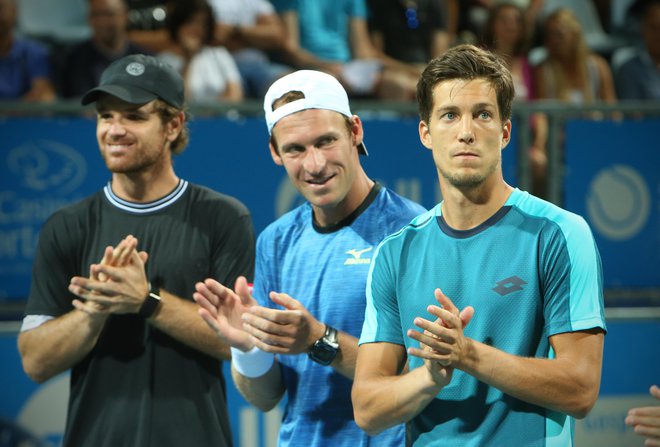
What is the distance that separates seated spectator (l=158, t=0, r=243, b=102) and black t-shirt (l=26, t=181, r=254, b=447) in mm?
3488

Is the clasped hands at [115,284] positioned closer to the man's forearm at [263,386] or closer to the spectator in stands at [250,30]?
the man's forearm at [263,386]

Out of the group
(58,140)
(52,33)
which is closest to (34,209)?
(58,140)

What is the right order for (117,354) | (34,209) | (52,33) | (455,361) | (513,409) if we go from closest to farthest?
1. (455,361)
2. (513,409)
3. (117,354)
4. (34,209)
5. (52,33)

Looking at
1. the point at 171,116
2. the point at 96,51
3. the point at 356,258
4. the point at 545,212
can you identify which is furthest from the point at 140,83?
the point at 96,51

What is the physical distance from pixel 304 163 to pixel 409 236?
61cm

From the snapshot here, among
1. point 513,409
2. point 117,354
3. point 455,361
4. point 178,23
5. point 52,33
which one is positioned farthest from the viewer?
point 52,33

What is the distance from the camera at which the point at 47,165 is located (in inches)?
231

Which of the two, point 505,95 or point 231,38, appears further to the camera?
point 231,38

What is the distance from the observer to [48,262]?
11.9 feet

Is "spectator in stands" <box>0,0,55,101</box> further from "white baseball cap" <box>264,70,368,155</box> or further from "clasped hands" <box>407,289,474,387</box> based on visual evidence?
"clasped hands" <box>407,289,474,387</box>

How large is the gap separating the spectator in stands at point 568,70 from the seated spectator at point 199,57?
257 centimetres

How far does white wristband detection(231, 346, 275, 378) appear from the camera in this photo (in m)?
3.29

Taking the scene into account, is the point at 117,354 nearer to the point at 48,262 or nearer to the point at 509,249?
the point at 48,262

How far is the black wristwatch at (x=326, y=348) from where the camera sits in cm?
307
